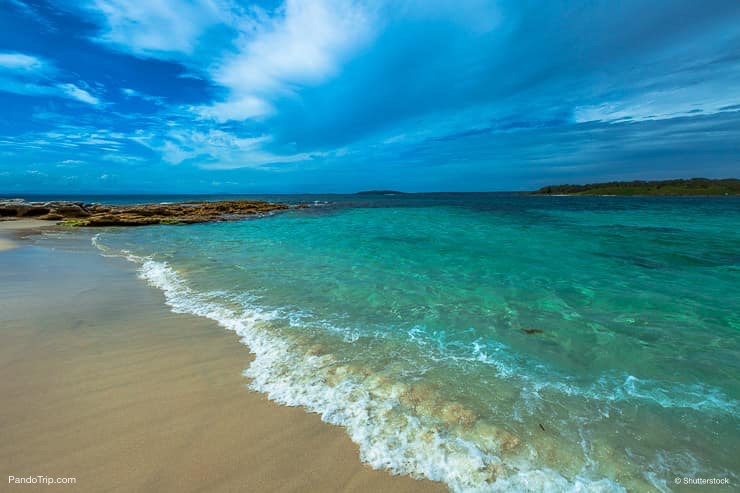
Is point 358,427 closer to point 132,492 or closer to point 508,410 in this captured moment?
point 508,410

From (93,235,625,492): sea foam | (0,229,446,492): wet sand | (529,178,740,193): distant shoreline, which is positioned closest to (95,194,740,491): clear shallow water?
(93,235,625,492): sea foam

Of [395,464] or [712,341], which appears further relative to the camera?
[712,341]

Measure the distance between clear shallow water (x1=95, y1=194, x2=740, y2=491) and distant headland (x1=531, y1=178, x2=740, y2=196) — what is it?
130 m

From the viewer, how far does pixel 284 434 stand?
3.61 m

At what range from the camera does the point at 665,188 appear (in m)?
111

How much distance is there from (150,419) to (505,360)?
5.10 metres

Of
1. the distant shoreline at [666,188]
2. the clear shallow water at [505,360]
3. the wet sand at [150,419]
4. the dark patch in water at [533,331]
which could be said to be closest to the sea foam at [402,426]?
the clear shallow water at [505,360]

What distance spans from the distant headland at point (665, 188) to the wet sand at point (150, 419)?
13940 cm

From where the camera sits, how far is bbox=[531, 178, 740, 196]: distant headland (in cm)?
10269

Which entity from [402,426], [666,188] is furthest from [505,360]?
[666,188]

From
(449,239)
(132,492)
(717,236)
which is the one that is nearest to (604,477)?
(132,492)

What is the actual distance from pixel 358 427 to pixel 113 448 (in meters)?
2.60

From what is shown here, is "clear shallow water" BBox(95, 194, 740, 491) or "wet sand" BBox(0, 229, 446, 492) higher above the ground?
"wet sand" BBox(0, 229, 446, 492)

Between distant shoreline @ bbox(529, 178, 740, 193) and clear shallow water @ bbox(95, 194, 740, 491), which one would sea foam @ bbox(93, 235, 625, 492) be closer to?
clear shallow water @ bbox(95, 194, 740, 491)
